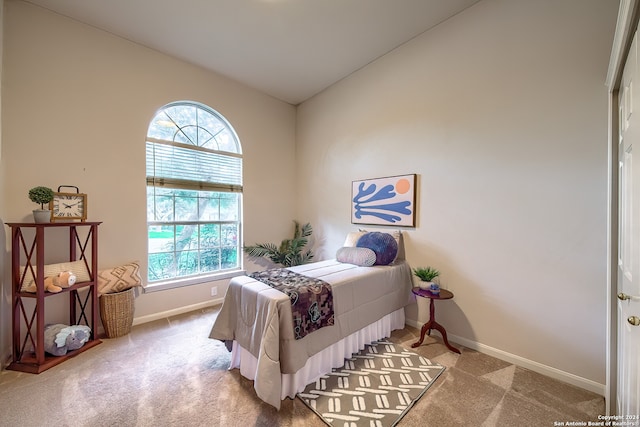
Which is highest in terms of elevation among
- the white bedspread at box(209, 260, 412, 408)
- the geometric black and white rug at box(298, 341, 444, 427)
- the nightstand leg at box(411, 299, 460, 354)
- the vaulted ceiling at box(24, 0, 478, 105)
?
the vaulted ceiling at box(24, 0, 478, 105)

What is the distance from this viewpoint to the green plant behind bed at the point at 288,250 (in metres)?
3.74

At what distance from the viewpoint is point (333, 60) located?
3074 millimetres

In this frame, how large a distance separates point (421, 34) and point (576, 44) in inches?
53.6

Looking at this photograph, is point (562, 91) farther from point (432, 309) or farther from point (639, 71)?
point (432, 309)

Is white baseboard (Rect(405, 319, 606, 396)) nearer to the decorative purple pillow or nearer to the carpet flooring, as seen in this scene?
the carpet flooring

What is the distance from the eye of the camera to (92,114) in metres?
2.51

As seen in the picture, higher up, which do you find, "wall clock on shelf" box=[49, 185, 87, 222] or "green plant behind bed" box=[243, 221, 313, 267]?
"wall clock on shelf" box=[49, 185, 87, 222]

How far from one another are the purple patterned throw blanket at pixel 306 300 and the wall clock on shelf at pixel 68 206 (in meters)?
1.89

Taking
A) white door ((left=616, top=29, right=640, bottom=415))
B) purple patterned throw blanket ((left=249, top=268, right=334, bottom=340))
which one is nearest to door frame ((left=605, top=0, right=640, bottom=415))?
white door ((left=616, top=29, right=640, bottom=415))

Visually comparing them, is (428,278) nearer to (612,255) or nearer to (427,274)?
(427,274)

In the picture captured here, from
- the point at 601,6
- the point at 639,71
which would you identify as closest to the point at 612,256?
the point at 639,71

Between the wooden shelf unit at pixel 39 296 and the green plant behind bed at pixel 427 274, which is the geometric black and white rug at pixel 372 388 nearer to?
the green plant behind bed at pixel 427 274

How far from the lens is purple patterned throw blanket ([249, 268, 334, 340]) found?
1688 mm

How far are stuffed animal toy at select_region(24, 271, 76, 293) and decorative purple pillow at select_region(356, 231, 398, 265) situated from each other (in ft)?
9.20
